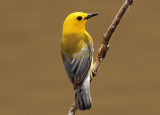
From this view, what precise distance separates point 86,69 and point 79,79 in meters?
0.06

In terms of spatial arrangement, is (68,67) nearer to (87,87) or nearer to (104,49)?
(87,87)

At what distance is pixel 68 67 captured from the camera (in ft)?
2.14

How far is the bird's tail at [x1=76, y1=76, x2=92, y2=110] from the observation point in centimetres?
52

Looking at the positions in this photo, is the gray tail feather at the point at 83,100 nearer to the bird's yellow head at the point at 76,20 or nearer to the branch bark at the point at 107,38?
the branch bark at the point at 107,38

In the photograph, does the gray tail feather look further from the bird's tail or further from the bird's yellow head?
the bird's yellow head

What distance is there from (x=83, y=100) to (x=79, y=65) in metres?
0.15

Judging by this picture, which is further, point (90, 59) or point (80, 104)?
point (90, 59)

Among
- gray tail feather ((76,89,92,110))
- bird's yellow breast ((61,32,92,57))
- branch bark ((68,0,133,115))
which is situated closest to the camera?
branch bark ((68,0,133,115))

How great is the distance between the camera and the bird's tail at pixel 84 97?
20.5 inches

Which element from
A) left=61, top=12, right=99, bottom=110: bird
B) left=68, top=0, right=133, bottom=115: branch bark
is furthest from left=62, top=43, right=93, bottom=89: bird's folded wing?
left=68, top=0, right=133, bottom=115: branch bark

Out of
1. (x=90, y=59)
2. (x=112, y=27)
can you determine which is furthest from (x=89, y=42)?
(x=112, y=27)

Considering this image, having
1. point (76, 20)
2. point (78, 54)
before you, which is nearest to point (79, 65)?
point (78, 54)

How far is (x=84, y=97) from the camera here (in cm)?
57

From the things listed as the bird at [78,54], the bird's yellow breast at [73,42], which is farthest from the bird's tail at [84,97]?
the bird's yellow breast at [73,42]
